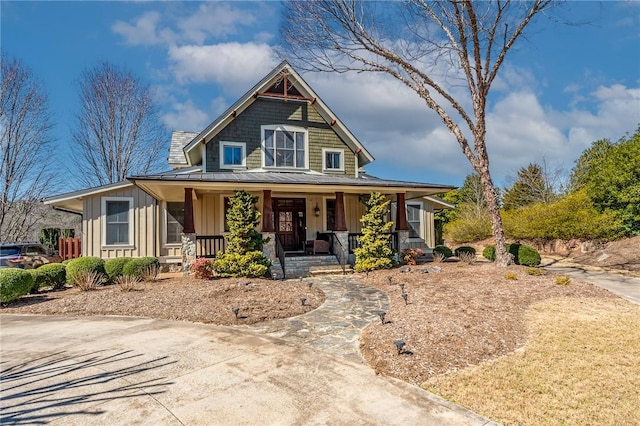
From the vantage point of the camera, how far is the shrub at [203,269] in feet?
34.6

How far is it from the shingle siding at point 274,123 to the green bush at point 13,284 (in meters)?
7.39

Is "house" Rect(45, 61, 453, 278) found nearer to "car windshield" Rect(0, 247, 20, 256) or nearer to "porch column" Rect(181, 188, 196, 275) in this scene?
"porch column" Rect(181, 188, 196, 275)

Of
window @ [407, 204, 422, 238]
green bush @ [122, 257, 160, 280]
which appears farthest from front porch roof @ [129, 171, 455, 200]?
window @ [407, 204, 422, 238]

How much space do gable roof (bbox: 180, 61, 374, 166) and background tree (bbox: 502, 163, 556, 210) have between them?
16.2m

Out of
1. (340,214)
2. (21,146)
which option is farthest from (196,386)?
(21,146)

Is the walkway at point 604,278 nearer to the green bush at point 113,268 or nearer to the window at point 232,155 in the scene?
the window at point 232,155

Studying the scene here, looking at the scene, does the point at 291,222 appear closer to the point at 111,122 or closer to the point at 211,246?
the point at 211,246

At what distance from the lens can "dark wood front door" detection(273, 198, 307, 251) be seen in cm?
1542

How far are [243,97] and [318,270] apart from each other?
8.33m

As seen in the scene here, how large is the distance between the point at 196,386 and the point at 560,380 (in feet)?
14.3

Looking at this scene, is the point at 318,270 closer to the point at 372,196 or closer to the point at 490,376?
the point at 372,196

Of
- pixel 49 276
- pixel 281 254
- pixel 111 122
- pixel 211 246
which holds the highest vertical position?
pixel 111 122

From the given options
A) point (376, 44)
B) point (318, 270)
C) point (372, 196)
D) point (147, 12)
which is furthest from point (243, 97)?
point (318, 270)

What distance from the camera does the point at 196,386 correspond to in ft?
12.3
